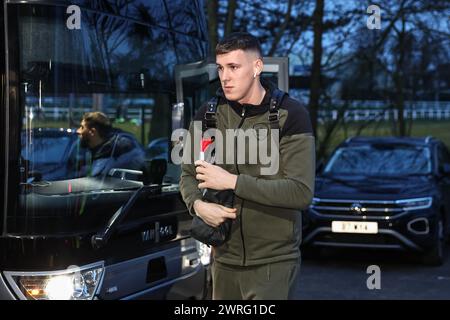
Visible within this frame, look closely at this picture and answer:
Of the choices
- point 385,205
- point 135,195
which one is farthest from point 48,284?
point 385,205

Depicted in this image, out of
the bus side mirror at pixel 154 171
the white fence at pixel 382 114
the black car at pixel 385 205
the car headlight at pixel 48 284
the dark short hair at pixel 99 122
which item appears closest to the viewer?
the car headlight at pixel 48 284

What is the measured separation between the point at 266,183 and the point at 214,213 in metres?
0.25

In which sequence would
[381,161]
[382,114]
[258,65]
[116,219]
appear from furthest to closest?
[382,114], [381,161], [116,219], [258,65]

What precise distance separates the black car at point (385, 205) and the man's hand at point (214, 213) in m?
5.39

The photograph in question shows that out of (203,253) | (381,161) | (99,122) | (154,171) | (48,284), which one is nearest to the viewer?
A: (48,284)

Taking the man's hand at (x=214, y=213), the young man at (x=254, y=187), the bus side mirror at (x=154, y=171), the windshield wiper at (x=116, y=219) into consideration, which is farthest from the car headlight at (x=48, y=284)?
the man's hand at (x=214, y=213)

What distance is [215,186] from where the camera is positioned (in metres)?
2.83

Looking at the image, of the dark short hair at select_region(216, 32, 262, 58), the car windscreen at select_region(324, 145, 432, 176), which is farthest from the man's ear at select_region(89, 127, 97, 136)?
the car windscreen at select_region(324, 145, 432, 176)

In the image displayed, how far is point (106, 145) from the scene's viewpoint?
15.1ft

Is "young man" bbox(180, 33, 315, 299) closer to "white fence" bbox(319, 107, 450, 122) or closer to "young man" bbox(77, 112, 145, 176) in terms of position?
"young man" bbox(77, 112, 145, 176)

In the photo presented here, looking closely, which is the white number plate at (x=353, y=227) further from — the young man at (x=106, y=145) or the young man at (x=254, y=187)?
the young man at (x=254, y=187)

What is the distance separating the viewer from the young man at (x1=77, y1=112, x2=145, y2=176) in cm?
446

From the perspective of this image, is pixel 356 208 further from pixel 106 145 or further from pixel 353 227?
pixel 106 145

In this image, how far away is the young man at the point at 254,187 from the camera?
2826 millimetres
